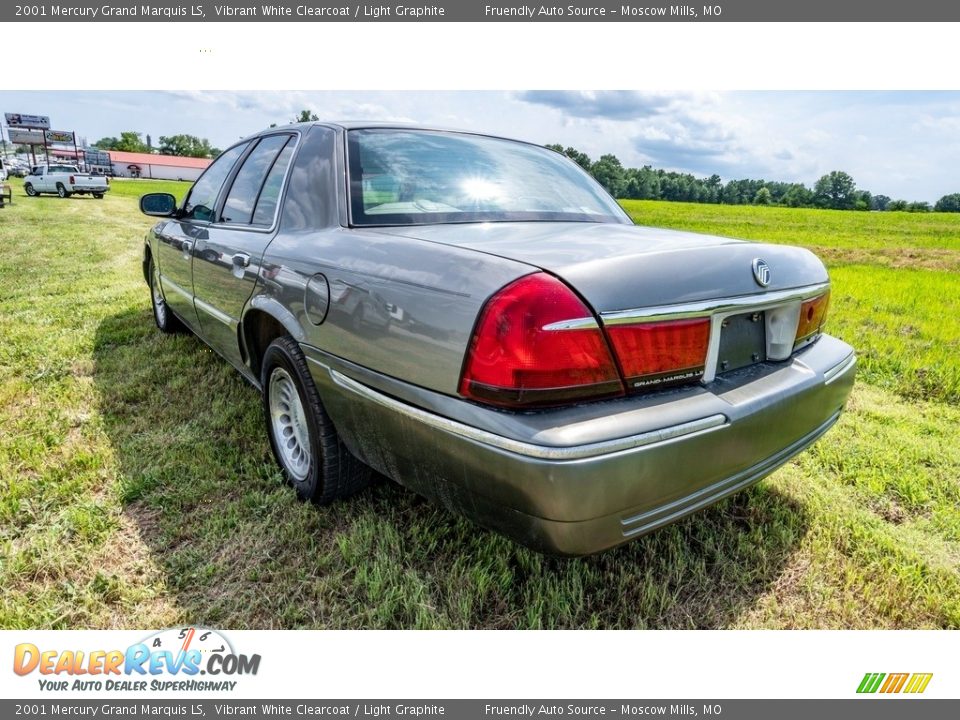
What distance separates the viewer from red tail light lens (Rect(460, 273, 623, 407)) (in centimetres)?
150

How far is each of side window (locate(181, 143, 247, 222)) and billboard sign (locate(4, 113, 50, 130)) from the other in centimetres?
9118

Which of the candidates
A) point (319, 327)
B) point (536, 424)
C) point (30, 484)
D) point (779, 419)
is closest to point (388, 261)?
point (319, 327)

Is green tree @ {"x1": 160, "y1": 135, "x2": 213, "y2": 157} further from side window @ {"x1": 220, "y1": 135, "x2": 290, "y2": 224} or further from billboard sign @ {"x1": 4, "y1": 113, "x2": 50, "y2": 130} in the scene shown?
side window @ {"x1": 220, "y1": 135, "x2": 290, "y2": 224}

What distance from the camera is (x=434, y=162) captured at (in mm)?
2426

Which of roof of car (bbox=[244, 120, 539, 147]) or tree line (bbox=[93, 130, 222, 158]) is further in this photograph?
tree line (bbox=[93, 130, 222, 158])

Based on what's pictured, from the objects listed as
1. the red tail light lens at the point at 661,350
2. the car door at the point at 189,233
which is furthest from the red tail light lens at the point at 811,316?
the car door at the point at 189,233

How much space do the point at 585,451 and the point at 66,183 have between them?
107 feet

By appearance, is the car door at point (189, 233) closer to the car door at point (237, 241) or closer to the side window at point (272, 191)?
the car door at point (237, 241)

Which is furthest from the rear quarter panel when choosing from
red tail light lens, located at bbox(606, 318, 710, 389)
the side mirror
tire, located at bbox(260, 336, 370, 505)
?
the side mirror

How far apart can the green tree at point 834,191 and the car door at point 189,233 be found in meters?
44.5

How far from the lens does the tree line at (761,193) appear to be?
3662cm

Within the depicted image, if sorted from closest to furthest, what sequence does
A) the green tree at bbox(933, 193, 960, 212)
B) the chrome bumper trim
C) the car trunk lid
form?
the chrome bumper trim, the car trunk lid, the green tree at bbox(933, 193, 960, 212)

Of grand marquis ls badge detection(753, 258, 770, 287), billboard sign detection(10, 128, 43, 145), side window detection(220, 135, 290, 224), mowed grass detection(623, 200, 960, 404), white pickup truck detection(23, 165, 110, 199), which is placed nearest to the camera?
grand marquis ls badge detection(753, 258, 770, 287)

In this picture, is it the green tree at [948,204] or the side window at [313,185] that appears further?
the green tree at [948,204]
